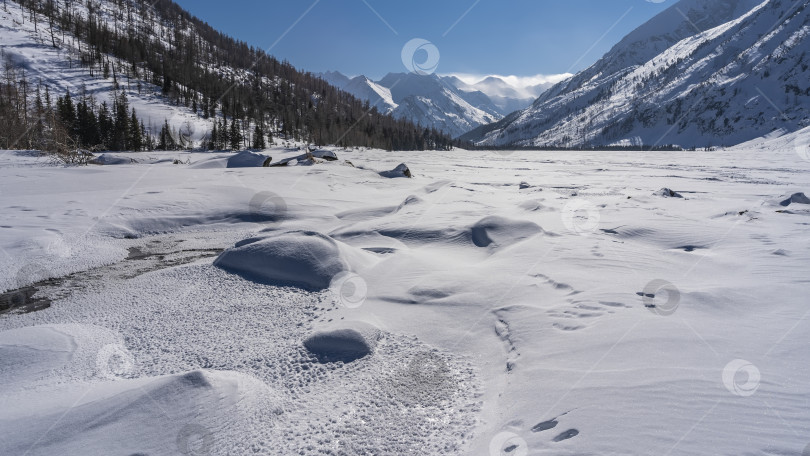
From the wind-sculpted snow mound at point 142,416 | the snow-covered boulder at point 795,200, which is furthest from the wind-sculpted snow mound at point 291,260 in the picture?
the snow-covered boulder at point 795,200

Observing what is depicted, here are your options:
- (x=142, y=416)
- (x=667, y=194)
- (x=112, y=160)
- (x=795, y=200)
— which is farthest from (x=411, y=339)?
(x=112, y=160)

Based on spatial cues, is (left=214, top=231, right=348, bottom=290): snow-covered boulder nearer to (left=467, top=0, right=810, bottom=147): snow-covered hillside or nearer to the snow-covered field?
the snow-covered field

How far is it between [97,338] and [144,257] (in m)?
3.70

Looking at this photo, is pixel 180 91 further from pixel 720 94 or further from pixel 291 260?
pixel 720 94

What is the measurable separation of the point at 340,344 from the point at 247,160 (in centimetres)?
2110

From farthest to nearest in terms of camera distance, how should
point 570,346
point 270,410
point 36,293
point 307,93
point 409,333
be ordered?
point 307,93
point 36,293
point 409,333
point 570,346
point 270,410

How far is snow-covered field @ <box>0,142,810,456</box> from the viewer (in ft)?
7.88

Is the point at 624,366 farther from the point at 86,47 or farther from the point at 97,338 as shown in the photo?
the point at 86,47

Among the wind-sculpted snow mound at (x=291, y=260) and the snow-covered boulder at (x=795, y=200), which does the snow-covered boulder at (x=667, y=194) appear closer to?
the snow-covered boulder at (x=795, y=200)

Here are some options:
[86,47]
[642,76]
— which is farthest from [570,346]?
[642,76]

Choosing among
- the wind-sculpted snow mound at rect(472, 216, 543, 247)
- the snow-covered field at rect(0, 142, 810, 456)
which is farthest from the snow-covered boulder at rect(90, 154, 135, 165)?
the wind-sculpted snow mound at rect(472, 216, 543, 247)

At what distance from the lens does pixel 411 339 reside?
4.00m

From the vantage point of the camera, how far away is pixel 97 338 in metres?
3.84

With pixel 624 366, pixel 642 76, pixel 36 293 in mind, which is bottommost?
pixel 36 293
